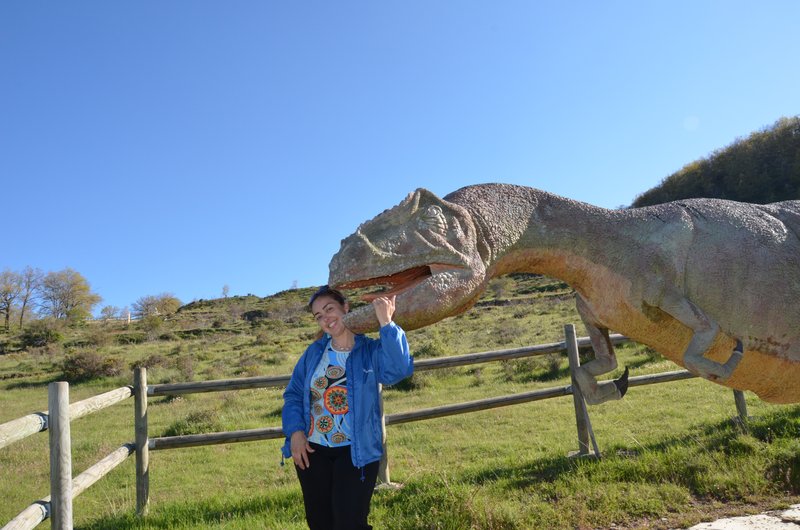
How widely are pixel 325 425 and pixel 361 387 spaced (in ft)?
0.74

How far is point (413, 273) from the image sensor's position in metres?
2.22

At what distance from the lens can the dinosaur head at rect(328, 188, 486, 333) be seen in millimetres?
2025

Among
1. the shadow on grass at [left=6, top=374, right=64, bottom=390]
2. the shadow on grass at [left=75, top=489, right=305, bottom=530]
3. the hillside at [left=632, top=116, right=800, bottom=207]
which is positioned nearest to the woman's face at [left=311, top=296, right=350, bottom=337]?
the shadow on grass at [left=75, top=489, right=305, bottom=530]

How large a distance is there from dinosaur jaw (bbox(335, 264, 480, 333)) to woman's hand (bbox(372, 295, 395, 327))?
0.08 ft

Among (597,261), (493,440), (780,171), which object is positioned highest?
(780,171)

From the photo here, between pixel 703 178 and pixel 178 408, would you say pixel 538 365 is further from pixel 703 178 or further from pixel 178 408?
pixel 703 178

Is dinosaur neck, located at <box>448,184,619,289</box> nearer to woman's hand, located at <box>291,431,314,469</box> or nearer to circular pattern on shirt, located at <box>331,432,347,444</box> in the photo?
circular pattern on shirt, located at <box>331,432,347,444</box>

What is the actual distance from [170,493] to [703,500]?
5676 mm

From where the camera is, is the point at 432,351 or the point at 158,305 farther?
the point at 158,305

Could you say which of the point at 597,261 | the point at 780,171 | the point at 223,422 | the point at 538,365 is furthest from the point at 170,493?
the point at 780,171

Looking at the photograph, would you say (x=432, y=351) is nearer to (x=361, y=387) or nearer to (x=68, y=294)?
(x=361, y=387)

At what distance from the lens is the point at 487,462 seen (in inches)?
250

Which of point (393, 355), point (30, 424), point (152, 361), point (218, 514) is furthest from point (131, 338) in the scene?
point (393, 355)

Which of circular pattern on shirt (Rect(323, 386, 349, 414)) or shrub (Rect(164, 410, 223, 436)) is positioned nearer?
circular pattern on shirt (Rect(323, 386, 349, 414))
